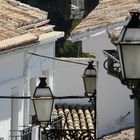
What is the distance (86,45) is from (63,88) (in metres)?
14.6

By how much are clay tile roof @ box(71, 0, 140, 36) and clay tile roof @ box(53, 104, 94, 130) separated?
8.77 m

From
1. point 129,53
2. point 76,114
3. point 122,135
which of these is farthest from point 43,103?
point 76,114

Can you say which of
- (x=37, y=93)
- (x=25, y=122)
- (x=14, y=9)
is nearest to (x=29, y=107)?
(x=25, y=122)

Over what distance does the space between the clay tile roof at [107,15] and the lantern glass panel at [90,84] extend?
761mm

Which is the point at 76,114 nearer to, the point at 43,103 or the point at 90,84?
the point at 90,84

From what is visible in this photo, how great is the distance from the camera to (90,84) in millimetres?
12094

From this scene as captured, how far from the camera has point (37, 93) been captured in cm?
931

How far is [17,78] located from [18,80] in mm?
117

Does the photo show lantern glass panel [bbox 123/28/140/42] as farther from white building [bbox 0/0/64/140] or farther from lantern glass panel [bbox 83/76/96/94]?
white building [bbox 0/0/64/140]

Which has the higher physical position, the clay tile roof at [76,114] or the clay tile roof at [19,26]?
the clay tile roof at [19,26]

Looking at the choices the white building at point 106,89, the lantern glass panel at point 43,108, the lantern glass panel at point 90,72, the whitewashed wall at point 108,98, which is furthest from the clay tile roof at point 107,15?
the lantern glass panel at point 43,108

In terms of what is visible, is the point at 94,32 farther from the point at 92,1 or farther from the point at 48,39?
the point at 92,1

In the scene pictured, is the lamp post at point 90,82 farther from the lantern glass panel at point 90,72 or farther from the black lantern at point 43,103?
the black lantern at point 43,103

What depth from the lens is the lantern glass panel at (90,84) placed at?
11.9 metres
